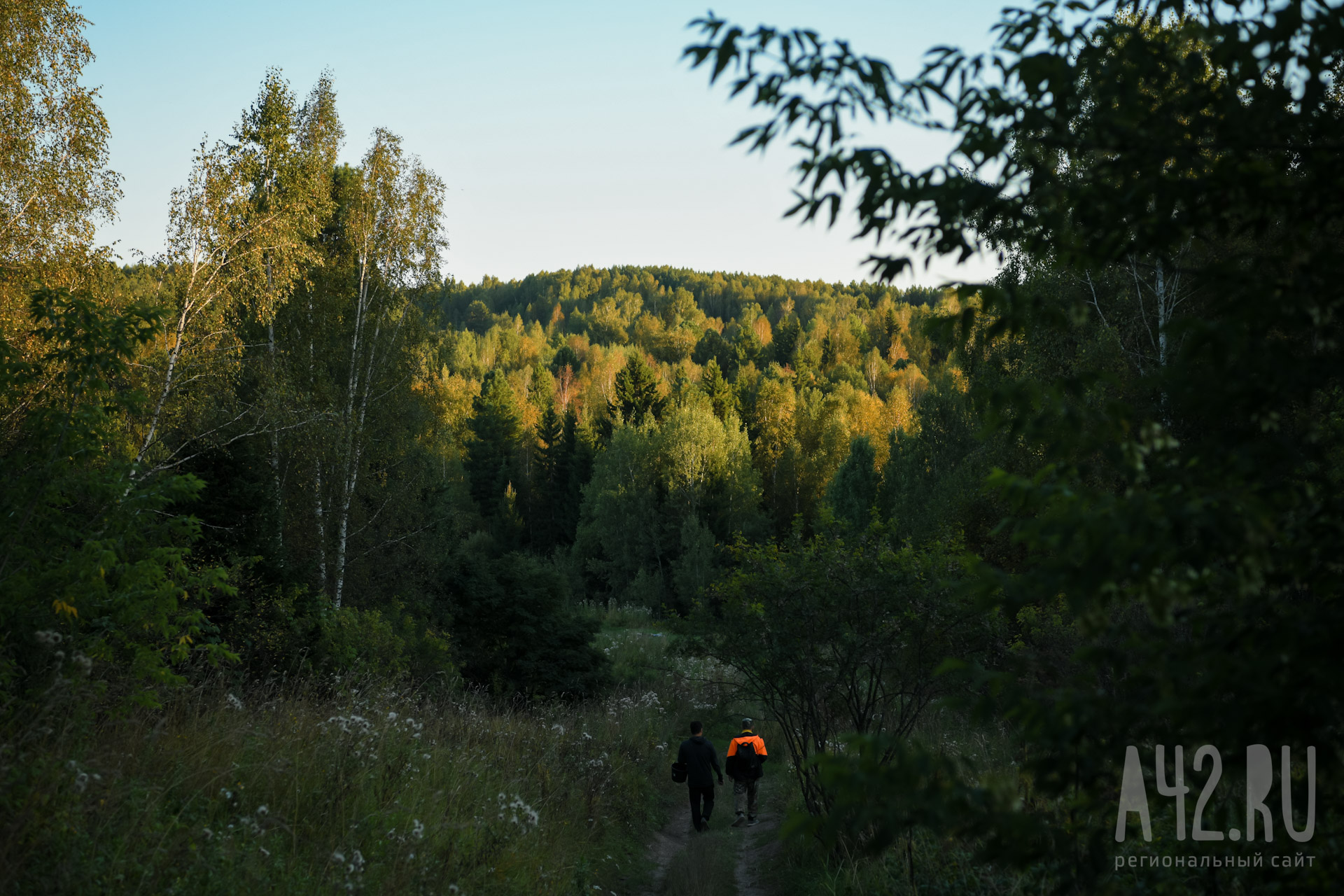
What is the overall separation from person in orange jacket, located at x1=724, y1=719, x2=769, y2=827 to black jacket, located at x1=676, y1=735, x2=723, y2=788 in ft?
1.61

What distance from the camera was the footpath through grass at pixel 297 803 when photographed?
12.5 feet

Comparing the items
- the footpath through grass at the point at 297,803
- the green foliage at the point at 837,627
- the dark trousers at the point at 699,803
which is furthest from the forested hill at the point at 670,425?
the footpath through grass at the point at 297,803

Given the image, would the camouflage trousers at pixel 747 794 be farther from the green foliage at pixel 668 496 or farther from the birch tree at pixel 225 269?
the green foliage at pixel 668 496

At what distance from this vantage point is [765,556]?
8602 millimetres

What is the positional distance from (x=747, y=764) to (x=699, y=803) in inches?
30.8

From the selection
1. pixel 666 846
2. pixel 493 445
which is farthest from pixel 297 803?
pixel 493 445

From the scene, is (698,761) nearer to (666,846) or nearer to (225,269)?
(666,846)

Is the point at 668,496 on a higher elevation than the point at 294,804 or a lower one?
lower

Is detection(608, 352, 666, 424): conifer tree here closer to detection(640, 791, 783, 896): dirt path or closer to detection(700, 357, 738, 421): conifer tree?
detection(700, 357, 738, 421): conifer tree

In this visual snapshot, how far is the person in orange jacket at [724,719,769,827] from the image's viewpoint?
1059 cm

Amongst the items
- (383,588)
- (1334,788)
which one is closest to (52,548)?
(1334,788)

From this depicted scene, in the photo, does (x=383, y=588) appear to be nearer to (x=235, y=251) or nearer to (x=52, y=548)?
(x=235, y=251)

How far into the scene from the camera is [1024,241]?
8.53 feet

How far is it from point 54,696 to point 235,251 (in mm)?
10938
